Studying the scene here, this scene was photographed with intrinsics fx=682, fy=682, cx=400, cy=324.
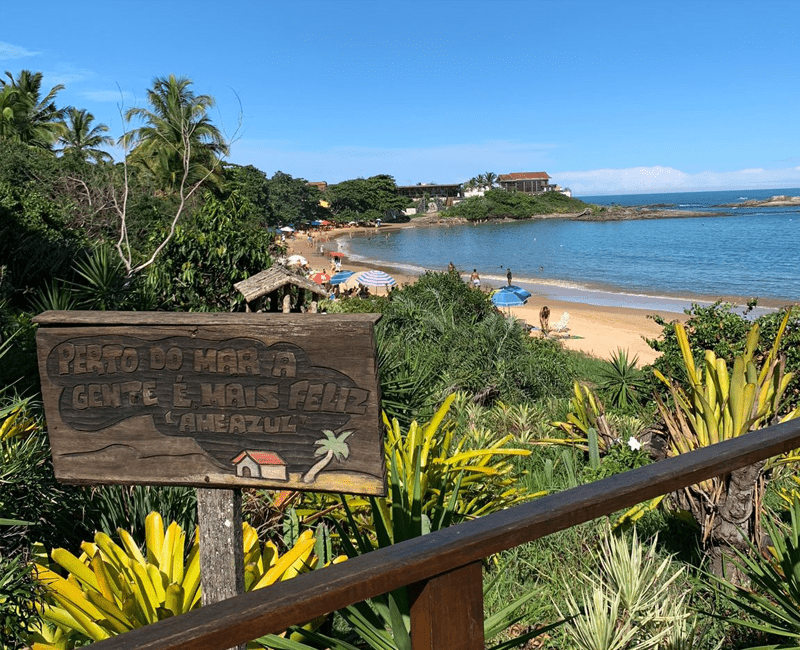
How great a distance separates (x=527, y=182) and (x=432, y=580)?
478ft

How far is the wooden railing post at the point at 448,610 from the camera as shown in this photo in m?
1.12

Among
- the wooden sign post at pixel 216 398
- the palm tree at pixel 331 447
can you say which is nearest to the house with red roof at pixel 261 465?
the wooden sign post at pixel 216 398

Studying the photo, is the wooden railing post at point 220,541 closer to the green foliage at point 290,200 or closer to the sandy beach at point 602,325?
the sandy beach at point 602,325

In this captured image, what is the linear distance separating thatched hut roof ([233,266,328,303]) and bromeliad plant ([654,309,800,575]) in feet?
21.4

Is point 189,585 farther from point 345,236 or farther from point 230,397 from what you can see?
point 345,236

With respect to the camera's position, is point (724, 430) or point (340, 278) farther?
point (340, 278)

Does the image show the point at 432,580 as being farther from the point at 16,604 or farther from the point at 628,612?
the point at 628,612

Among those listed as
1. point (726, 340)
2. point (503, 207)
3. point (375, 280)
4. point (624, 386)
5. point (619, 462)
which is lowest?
point (624, 386)

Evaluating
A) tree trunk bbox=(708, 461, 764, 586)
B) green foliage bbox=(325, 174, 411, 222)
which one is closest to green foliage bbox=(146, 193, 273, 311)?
tree trunk bbox=(708, 461, 764, 586)

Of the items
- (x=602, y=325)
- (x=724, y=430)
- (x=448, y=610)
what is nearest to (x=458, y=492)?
(x=724, y=430)

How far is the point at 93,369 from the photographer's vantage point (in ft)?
6.19

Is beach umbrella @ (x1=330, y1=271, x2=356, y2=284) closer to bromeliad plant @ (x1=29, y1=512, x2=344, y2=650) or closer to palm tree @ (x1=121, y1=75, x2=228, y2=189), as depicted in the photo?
palm tree @ (x1=121, y1=75, x2=228, y2=189)

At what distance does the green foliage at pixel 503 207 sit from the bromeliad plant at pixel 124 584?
353ft

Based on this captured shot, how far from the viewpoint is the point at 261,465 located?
6.15 ft
